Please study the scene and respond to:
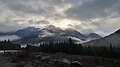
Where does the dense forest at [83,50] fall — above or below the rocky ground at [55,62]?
above

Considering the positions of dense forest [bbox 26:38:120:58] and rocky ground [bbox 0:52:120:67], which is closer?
rocky ground [bbox 0:52:120:67]

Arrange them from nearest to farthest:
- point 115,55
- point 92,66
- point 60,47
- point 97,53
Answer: point 92,66 → point 115,55 → point 97,53 → point 60,47

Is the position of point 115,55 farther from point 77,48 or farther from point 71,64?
point 71,64

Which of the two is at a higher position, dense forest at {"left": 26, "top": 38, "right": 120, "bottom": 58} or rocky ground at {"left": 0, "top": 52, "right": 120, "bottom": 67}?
dense forest at {"left": 26, "top": 38, "right": 120, "bottom": 58}

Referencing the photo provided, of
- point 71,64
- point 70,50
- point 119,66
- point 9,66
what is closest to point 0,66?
point 9,66

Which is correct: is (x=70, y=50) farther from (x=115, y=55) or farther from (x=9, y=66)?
(x=9, y=66)

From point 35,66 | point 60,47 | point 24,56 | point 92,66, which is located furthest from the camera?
point 60,47

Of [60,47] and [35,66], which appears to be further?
[60,47]

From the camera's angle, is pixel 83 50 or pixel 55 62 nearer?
pixel 55 62

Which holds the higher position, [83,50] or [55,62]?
[83,50]

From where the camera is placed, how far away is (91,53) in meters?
188

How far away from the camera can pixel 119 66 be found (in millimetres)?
120250

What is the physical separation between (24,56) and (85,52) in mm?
56614

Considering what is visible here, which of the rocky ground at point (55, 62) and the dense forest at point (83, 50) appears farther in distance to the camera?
the dense forest at point (83, 50)
